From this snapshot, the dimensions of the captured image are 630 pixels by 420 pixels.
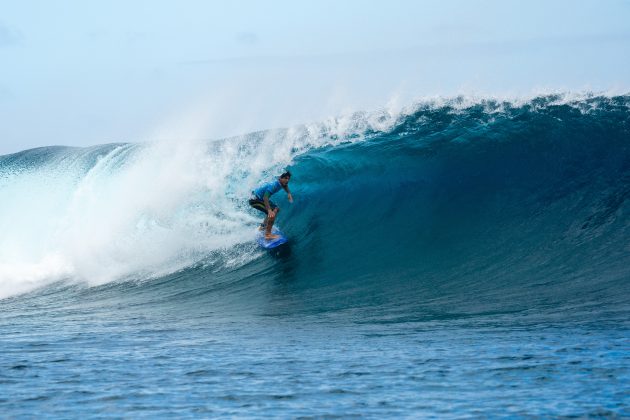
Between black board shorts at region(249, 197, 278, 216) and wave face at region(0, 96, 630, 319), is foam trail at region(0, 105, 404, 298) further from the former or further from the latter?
black board shorts at region(249, 197, 278, 216)

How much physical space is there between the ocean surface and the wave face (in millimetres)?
49

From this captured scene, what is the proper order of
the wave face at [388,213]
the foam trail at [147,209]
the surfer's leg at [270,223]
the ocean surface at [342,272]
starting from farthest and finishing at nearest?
the foam trail at [147,209] < the surfer's leg at [270,223] < the wave face at [388,213] < the ocean surface at [342,272]

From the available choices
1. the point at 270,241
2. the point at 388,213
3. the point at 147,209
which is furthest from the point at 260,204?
the point at 147,209

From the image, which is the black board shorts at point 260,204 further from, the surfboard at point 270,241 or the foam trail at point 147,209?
the foam trail at point 147,209

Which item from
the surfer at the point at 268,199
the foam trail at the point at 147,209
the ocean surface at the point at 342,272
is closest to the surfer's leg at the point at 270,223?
the surfer at the point at 268,199

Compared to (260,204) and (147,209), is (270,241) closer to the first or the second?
(260,204)

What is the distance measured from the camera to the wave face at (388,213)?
10.6 m

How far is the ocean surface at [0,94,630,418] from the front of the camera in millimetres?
5719

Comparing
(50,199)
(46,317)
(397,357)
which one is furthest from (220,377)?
(50,199)

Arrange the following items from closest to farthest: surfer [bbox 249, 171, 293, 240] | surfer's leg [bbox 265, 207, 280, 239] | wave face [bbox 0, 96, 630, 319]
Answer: wave face [bbox 0, 96, 630, 319], surfer [bbox 249, 171, 293, 240], surfer's leg [bbox 265, 207, 280, 239]

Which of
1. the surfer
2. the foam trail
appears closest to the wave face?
the foam trail

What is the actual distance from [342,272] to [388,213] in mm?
2595

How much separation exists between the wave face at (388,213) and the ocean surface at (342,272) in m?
0.05

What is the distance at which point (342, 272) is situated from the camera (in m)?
11.9
